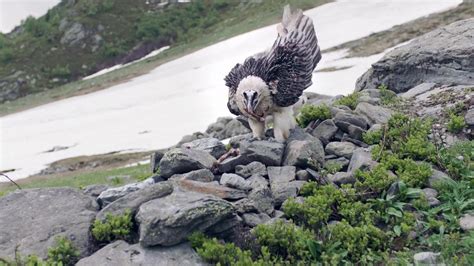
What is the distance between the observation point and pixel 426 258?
7422mm

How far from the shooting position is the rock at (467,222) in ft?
27.0

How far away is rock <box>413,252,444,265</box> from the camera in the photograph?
24.1 feet

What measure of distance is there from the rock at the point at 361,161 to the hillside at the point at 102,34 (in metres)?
54.0

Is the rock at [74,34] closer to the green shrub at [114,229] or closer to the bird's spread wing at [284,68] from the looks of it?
the bird's spread wing at [284,68]

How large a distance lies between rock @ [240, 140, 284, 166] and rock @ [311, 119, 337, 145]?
1.01 m

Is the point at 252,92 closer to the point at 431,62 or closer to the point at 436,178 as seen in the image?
the point at 436,178

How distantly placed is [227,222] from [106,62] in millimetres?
68292

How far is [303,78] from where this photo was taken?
35.8 ft

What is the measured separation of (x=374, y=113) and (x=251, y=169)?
322cm

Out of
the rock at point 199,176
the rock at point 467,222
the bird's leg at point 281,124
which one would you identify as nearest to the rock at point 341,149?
the bird's leg at point 281,124

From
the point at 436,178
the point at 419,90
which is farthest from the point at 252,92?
the point at 419,90

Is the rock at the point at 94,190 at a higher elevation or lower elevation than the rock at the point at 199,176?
higher

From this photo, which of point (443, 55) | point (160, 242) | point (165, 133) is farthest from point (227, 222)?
point (165, 133)

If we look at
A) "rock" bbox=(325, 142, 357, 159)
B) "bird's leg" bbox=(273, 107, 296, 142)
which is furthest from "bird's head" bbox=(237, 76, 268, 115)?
"rock" bbox=(325, 142, 357, 159)
